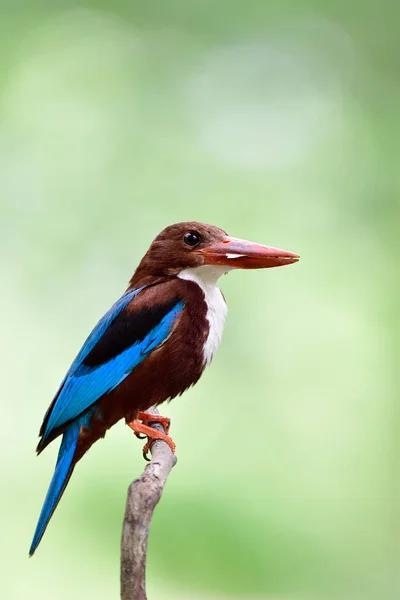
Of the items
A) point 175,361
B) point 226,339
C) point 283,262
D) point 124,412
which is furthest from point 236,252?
point 226,339

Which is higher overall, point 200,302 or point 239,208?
point 239,208

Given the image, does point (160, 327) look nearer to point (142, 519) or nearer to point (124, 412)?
A: point (124, 412)

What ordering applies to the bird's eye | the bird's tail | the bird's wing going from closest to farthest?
the bird's tail < the bird's wing < the bird's eye

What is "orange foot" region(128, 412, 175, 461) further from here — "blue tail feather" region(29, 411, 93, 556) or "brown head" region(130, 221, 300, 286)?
"brown head" region(130, 221, 300, 286)

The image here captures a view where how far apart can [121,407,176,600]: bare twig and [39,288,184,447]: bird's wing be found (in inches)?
12.7

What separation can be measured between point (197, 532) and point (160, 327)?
2189 mm

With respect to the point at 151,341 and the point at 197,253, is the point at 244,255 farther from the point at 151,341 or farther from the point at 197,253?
the point at 151,341

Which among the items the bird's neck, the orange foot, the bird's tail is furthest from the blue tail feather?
the bird's neck

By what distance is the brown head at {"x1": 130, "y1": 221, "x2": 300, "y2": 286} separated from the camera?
6.23 ft

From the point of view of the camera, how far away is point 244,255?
193 centimetres

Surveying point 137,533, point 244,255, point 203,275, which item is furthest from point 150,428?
point 137,533

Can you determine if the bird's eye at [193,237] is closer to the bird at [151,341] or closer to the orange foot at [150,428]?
the bird at [151,341]

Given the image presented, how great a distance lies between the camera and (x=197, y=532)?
3980 millimetres

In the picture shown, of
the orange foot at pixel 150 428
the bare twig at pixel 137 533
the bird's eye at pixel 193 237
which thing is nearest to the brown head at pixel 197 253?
the bird's eye at pixel 193 237
